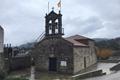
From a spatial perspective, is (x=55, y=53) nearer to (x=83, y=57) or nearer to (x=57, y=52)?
(x=57, y=52)

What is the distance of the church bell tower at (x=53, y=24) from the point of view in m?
32.9

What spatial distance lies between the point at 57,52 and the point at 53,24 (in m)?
3.87

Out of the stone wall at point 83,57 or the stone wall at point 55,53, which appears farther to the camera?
the stone wall at point 83,57

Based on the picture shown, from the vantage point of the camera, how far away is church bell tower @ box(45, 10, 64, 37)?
108 feet

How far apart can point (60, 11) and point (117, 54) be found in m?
23.0

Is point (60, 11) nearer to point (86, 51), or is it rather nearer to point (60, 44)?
point (60, 44)

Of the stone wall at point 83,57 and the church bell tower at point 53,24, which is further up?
the church bell tower at point 53,24

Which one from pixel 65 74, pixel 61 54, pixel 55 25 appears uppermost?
pixel 55 25

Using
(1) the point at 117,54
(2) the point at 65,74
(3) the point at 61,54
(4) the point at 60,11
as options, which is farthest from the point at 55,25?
(1) the point at 117,54

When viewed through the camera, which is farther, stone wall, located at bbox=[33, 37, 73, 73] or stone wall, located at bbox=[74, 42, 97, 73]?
stone wall, located at bbox=[74, 42, 97, 73]

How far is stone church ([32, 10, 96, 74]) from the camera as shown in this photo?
3170 centimetres

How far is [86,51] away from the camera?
3706 centimetres

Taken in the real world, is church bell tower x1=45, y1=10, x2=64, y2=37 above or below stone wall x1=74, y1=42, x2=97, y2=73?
above

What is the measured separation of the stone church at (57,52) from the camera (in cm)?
3170
